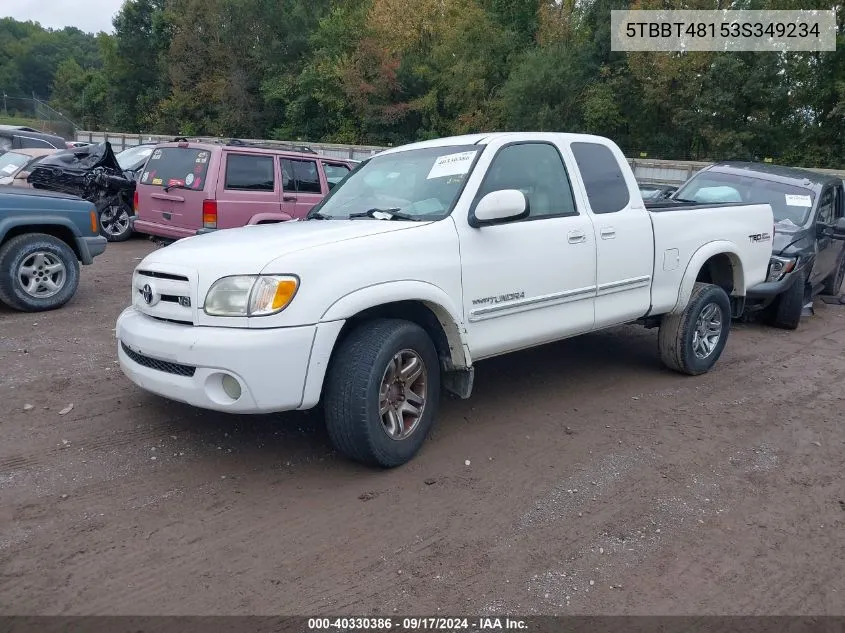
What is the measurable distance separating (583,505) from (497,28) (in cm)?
4233

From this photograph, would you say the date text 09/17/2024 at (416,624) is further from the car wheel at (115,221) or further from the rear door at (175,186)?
the car wheel at (115,221)

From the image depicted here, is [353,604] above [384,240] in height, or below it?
below

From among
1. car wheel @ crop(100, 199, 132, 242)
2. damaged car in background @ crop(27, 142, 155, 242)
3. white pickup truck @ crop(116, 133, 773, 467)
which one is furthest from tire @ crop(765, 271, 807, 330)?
car wheel @ crop(100, 199, 132, 242)

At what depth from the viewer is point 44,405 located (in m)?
5.06

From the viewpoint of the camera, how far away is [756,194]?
919 cm

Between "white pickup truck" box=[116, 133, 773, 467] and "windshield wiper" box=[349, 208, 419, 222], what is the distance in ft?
0.05

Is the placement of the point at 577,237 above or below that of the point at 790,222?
above

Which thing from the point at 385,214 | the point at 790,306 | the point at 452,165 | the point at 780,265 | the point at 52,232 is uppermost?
the point at 452,165

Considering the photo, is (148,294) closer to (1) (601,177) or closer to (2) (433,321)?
(2) (433,321)

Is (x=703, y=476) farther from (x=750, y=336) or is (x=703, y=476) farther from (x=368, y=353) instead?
(x=750, y=336)

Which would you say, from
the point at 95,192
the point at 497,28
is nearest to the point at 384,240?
the point at 95,192

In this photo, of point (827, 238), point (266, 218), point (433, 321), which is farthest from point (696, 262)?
point (266, 218)

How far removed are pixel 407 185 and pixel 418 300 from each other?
1058 mm

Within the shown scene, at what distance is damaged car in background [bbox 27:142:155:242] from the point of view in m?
12.4
